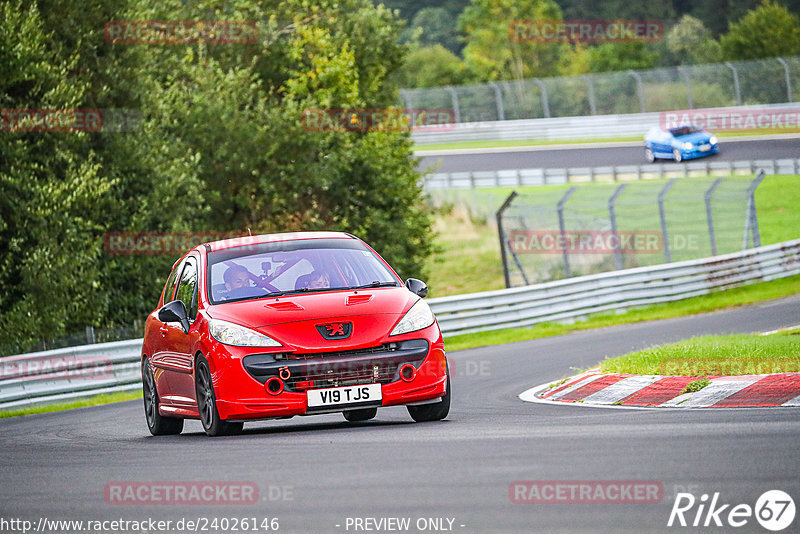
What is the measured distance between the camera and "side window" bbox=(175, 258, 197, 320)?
10.2 metres

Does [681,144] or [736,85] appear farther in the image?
[736,85]

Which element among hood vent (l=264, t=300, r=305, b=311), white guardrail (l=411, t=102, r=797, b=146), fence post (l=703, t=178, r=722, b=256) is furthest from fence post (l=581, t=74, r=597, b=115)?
hood vent (l=264, t=300, r=305, b=311)

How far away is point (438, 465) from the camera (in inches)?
273

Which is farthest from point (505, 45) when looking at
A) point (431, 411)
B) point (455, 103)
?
point (431, 411)

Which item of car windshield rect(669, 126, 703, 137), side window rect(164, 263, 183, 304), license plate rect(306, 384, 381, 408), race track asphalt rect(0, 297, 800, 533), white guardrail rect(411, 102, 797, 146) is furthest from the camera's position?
white guardrail rect(411, 102, 797, 146)

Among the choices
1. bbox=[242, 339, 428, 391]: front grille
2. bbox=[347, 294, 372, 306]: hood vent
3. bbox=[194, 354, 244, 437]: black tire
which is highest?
bbox=[347, 294, 372, 306]: hood vent

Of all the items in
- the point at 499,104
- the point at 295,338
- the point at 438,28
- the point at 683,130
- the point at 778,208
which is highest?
the point at 438,28

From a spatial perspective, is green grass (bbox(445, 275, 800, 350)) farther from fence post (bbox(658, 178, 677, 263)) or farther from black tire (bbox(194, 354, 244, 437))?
black tire (bbox(194, 354, 244, 437))

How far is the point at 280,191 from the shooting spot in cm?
3073

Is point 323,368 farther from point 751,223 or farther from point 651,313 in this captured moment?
point 751,223

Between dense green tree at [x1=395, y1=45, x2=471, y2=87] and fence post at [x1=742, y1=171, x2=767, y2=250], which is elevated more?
dense green tree at [x1=395, y1=45, x2=471, y2=87]

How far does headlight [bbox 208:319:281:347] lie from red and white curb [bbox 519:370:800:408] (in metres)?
3.10

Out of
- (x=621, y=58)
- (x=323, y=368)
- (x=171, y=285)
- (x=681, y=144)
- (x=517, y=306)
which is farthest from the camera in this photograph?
(x=621, y=58)

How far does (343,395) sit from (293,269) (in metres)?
1.56
